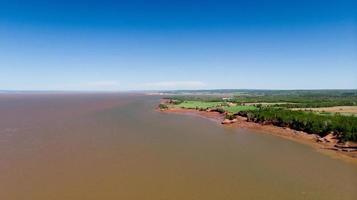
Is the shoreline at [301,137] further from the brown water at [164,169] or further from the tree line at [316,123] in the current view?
the brown water at [164,169]

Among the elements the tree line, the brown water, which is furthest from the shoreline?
the brown water

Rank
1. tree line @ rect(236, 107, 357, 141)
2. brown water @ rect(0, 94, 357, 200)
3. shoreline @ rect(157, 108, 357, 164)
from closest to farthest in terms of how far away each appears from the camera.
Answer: brown water @ rect(0, 94, 357, 200) → shoreline @ rect(157, 108, 357, 164) → tree line @ rect(236, 107, 357, 141)

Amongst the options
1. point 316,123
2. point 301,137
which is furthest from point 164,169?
point 316,123

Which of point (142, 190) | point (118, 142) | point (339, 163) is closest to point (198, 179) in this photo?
point (142, 190)

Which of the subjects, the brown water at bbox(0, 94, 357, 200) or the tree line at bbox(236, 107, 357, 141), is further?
the tree line at bbox(236, 107, 357, 141)

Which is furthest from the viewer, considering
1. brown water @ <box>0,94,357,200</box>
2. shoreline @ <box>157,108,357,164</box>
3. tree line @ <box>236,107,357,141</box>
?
A: tree line @ <box>236,107,357,141</box>

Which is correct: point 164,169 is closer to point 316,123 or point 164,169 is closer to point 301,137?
point 301,137

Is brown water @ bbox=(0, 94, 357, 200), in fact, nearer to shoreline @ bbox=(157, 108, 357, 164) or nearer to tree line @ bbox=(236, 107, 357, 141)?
shoreline @ bbox=(157, 108, 357, 164)

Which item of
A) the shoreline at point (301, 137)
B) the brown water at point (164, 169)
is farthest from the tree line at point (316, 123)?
the brown water at point (164, 169)

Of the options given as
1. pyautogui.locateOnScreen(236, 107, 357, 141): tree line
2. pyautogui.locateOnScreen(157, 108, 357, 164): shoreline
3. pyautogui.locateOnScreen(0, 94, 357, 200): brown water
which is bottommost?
pyautogui.locateOnScreen(157, 108, 357, 164): shoreline
